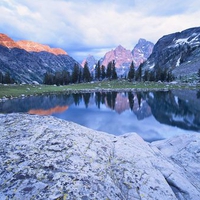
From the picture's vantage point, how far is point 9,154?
692 cm

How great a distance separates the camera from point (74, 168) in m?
6.57

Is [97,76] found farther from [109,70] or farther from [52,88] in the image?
[52,88]

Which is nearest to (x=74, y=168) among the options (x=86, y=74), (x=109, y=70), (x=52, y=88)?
(x=52, y=88)

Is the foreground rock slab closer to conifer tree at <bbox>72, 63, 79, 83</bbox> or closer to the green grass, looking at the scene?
the green grass

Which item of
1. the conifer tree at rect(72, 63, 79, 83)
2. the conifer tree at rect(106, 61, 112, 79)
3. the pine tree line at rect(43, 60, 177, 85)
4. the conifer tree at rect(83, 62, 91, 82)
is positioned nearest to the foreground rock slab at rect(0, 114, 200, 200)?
the pine tree line at rect(43, 60, 177, 85)

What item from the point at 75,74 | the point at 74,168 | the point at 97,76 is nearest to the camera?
the point at 74,168

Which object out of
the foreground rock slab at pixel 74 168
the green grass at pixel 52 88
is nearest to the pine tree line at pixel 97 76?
the green grass at pixel 52 88

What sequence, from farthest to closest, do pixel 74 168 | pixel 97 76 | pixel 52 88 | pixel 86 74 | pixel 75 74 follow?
1. pixel 97 76
2. pixel 75 74
3. pixel 86 74
4. pixel 52 88
5. pixel 74 168

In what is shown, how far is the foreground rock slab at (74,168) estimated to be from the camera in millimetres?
5633

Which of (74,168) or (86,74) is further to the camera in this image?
(86,74)

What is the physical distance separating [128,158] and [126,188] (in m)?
1.97

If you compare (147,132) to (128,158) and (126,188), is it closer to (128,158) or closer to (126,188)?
(128,158)

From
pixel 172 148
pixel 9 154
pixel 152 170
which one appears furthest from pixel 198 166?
pixel 9 154

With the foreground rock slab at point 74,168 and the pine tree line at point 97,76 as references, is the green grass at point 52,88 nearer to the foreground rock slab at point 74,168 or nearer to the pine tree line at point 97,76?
the pine tree line at point 97,76
